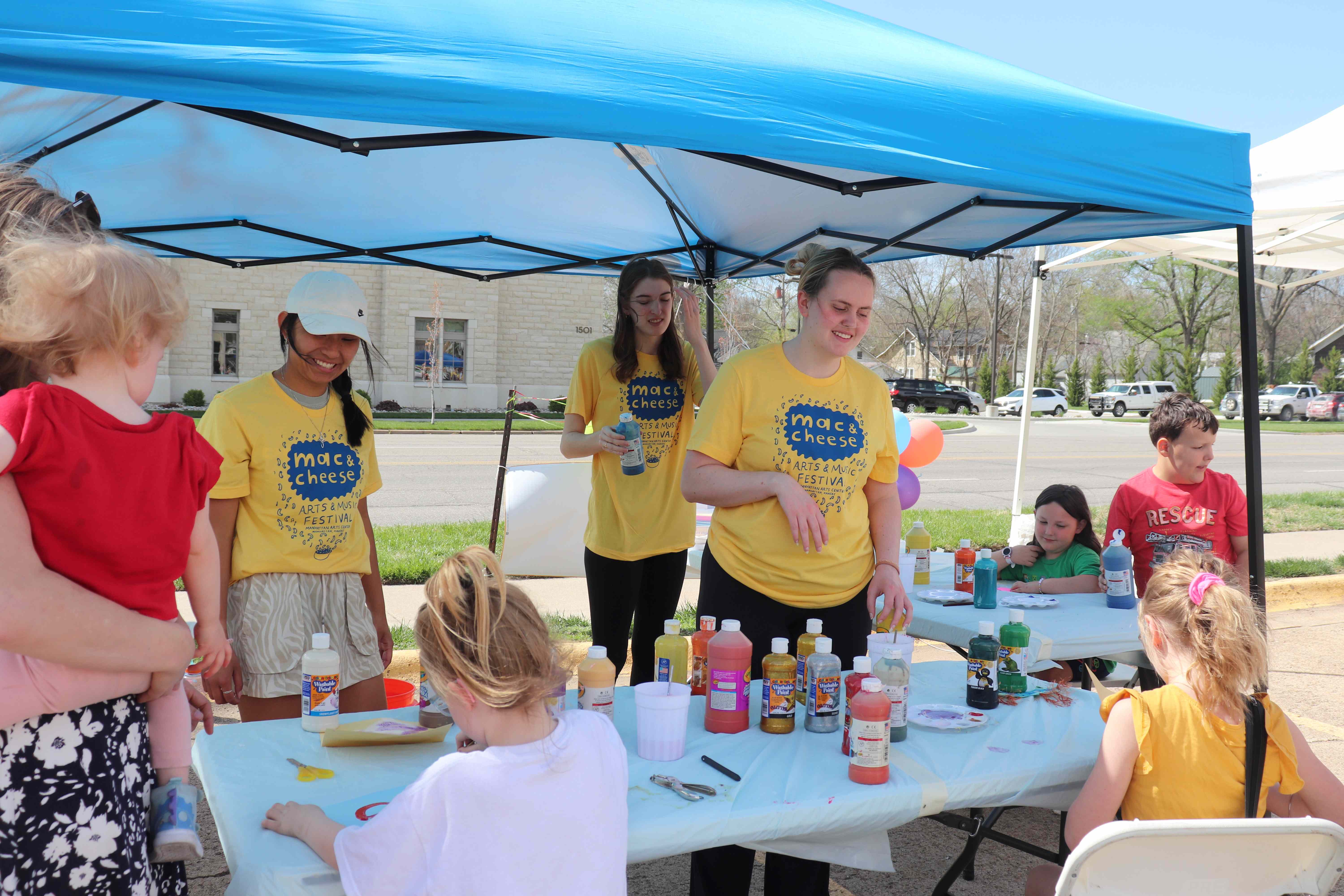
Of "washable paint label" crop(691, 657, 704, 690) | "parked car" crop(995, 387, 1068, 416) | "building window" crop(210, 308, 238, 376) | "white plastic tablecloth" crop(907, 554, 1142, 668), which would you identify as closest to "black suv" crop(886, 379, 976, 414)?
"parked car" crop(995, 387, 1068, 416)

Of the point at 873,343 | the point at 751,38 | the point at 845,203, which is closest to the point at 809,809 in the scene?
the point at 751,38

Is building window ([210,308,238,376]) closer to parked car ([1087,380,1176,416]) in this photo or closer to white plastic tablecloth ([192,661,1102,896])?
white plastic tablecloth ([192,661,1102,896])

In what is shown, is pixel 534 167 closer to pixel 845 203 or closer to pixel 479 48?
pixel 845 203

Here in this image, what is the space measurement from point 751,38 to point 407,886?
221 cm

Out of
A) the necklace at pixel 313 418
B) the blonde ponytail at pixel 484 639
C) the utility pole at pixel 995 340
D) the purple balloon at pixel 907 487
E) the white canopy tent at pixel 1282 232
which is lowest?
the blonde ponytail at pixel 484 639

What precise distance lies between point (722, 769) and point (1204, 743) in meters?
1.03

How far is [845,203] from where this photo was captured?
13.0 ft

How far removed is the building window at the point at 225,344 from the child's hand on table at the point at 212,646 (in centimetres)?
2657

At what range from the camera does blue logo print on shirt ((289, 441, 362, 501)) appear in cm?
253

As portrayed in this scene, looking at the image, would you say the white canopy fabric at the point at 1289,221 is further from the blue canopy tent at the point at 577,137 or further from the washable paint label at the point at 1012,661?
the washable paint label at the point at 1012,661

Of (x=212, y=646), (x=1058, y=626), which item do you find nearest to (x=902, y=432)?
(x=1058, y=626)

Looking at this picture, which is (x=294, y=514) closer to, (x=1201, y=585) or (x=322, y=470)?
(x=322, y=470)

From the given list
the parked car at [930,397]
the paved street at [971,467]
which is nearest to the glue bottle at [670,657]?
the paved street at [971,467]

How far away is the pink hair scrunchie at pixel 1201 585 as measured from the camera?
2.00m
